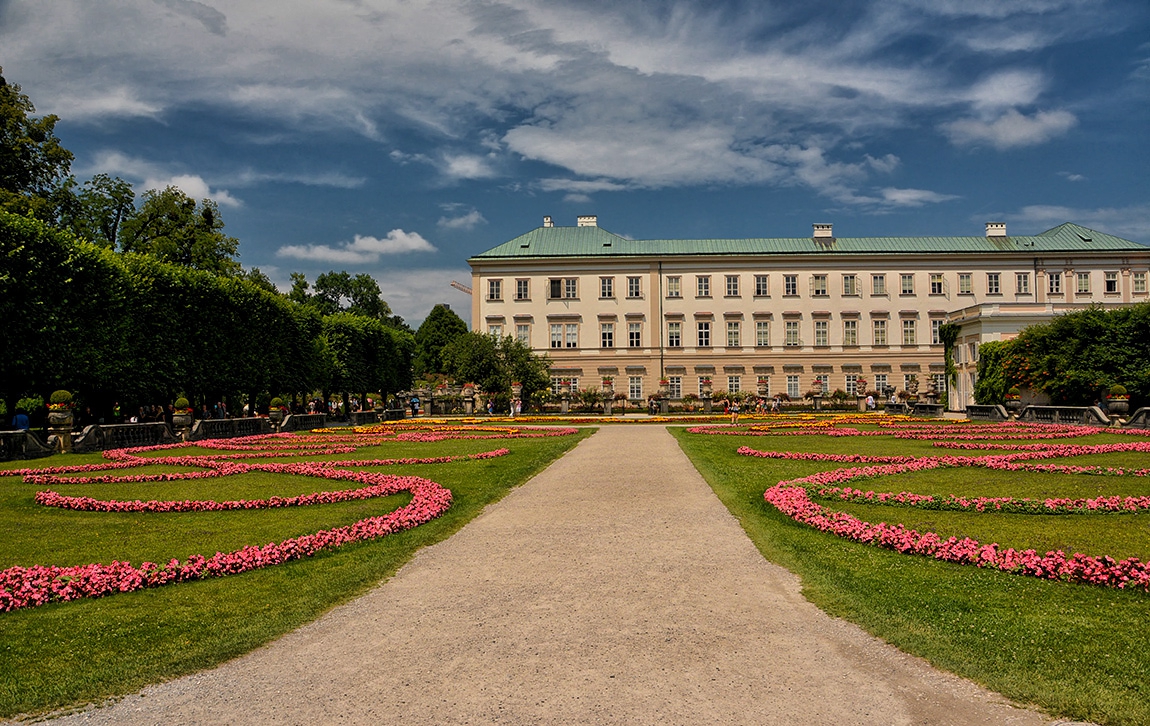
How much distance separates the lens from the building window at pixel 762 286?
66688 millimetres

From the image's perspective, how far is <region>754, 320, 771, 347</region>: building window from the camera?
66250mm

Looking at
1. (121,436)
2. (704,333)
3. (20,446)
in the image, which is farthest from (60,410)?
(704,333)

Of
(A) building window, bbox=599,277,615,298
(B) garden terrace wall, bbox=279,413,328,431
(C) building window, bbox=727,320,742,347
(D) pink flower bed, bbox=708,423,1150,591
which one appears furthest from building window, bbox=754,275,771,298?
(D) pink flower bed, bbox=708,423,1150,591

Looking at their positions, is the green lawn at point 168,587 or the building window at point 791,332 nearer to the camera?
the green lawn at point 168,587

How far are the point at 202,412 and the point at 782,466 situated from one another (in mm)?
27871

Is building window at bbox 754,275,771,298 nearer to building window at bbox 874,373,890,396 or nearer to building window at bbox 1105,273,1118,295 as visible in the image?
building window at bbox 874,373,890,396

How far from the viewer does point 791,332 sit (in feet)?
218

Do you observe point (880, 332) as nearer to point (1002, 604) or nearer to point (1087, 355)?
point (1087, 355)

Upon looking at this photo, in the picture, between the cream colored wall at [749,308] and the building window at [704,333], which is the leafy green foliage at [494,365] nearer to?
the cream colored wall at [749,308]

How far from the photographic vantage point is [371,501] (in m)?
11.8

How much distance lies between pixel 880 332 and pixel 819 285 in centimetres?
650

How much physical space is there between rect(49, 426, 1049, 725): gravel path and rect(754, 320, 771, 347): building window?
60001mm

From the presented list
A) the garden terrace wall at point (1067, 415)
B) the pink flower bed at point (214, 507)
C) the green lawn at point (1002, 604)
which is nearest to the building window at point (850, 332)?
the garden terrace wall at point (1067, 415)

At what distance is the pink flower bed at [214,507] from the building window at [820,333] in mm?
51238
